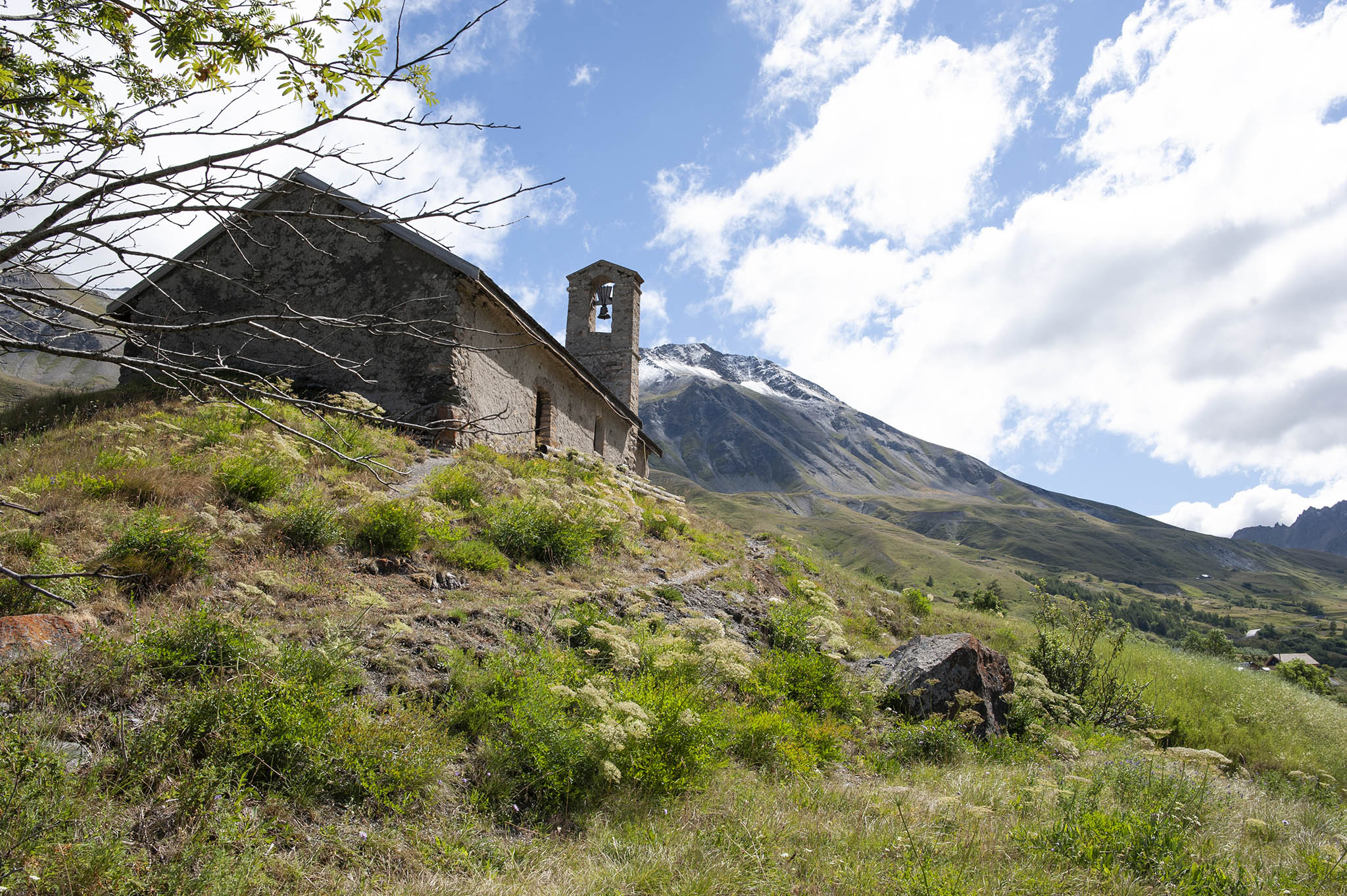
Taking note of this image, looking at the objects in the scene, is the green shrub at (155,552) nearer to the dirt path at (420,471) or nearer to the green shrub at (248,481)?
the green shrub at (248,481)

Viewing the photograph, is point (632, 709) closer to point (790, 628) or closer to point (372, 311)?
point (790, 628)

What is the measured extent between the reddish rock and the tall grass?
1154cm

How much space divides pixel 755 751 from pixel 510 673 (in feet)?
7.04

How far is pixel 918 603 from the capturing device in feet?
47.9

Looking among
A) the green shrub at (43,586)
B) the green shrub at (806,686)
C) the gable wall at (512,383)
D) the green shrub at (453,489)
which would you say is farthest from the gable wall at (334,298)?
the green shrub at (806,686)

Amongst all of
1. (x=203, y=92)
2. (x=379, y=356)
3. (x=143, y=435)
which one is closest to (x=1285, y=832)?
(x=203, y=92)

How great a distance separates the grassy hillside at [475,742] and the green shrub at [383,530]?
29mm

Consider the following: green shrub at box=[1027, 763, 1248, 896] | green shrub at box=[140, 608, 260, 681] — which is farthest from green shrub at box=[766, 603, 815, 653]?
green shrub at box=[140, 608, 260, 681]

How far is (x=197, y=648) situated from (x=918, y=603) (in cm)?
1353

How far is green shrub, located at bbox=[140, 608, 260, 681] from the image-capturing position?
4.20 m

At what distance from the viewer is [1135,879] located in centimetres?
382

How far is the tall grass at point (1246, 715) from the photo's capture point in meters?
8.77

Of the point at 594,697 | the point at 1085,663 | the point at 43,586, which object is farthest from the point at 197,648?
the point at 1085,663

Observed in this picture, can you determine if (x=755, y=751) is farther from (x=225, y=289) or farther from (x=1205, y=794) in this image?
(x=225, y=289)
